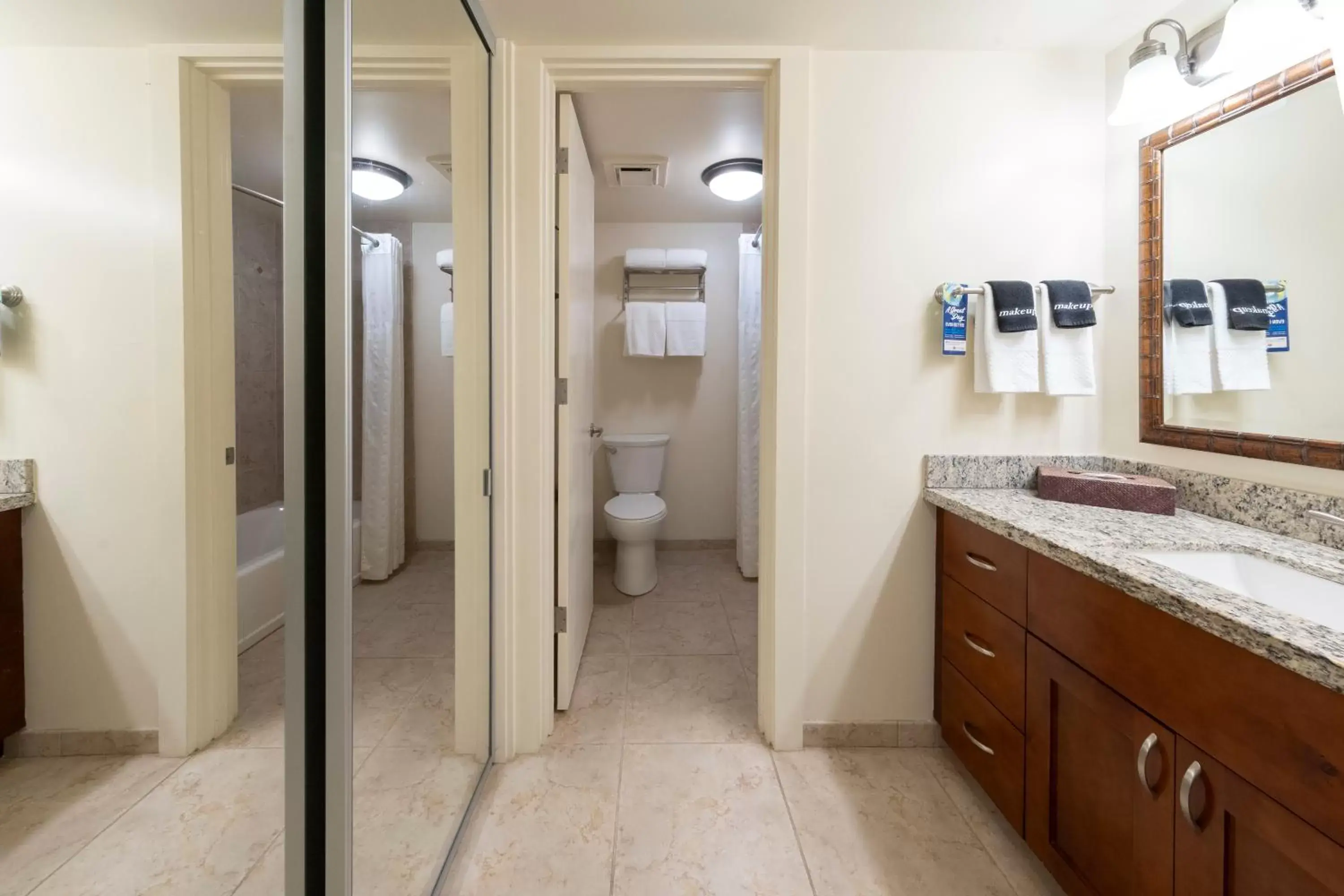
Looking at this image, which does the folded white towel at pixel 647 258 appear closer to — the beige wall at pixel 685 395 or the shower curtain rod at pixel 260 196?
the beige wall at pixel 685 395

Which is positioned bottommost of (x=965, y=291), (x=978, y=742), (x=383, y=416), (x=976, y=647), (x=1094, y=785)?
(x=978, y=742)

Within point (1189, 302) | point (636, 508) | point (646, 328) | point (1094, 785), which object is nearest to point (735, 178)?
point (646, 328)

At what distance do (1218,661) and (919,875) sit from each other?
0.83 meters

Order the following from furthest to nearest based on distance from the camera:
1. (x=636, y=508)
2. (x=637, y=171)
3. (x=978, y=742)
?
(x=636, y=508) < (x=637, y=171) < (x=978, y=742)

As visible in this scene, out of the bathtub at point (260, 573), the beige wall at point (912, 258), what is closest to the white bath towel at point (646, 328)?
the beige wall at point (912, 258)

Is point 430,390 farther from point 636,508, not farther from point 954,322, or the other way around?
point 636,508

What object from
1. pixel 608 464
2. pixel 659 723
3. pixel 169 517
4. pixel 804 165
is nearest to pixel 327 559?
pixel 169 517

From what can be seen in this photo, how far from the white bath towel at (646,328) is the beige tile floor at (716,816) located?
1.91m

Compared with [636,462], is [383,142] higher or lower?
higher

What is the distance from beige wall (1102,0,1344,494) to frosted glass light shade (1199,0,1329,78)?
0.25 metres

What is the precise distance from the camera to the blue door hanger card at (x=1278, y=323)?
3.88ft

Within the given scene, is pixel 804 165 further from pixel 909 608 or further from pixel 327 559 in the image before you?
pixel 327 559

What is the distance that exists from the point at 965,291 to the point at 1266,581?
92cm

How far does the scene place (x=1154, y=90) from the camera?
132 centimetres
